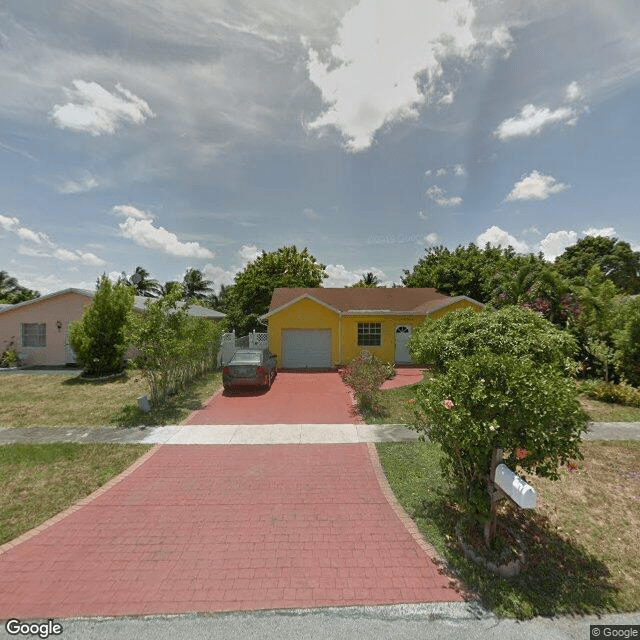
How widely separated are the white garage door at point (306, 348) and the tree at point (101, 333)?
8.09m

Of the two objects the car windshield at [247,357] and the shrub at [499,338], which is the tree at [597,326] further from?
the car windshield at [247,357]

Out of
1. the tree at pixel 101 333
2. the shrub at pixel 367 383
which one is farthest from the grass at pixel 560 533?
the tree at pixel 101 333

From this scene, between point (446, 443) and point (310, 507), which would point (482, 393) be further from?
point (310, 507)

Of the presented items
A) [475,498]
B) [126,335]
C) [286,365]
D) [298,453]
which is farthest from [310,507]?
[286,365]

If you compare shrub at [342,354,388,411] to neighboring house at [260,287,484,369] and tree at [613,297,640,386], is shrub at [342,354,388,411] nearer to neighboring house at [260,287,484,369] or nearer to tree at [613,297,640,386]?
neighboring house at [260,287,484,369]

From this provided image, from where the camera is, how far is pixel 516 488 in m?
3.61

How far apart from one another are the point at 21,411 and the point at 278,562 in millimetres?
10731

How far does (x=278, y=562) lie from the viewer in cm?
425

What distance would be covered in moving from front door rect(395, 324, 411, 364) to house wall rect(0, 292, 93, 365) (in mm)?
17850

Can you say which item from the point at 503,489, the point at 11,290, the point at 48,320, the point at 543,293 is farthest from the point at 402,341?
the point at 11,290

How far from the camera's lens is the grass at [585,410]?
9625mm

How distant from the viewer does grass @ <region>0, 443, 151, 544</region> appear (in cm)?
523

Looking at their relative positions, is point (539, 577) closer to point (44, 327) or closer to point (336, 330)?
point (336, 330)

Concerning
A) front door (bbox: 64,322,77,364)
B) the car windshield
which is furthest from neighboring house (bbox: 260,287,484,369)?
front door (bbox: 64,322,77,364)
